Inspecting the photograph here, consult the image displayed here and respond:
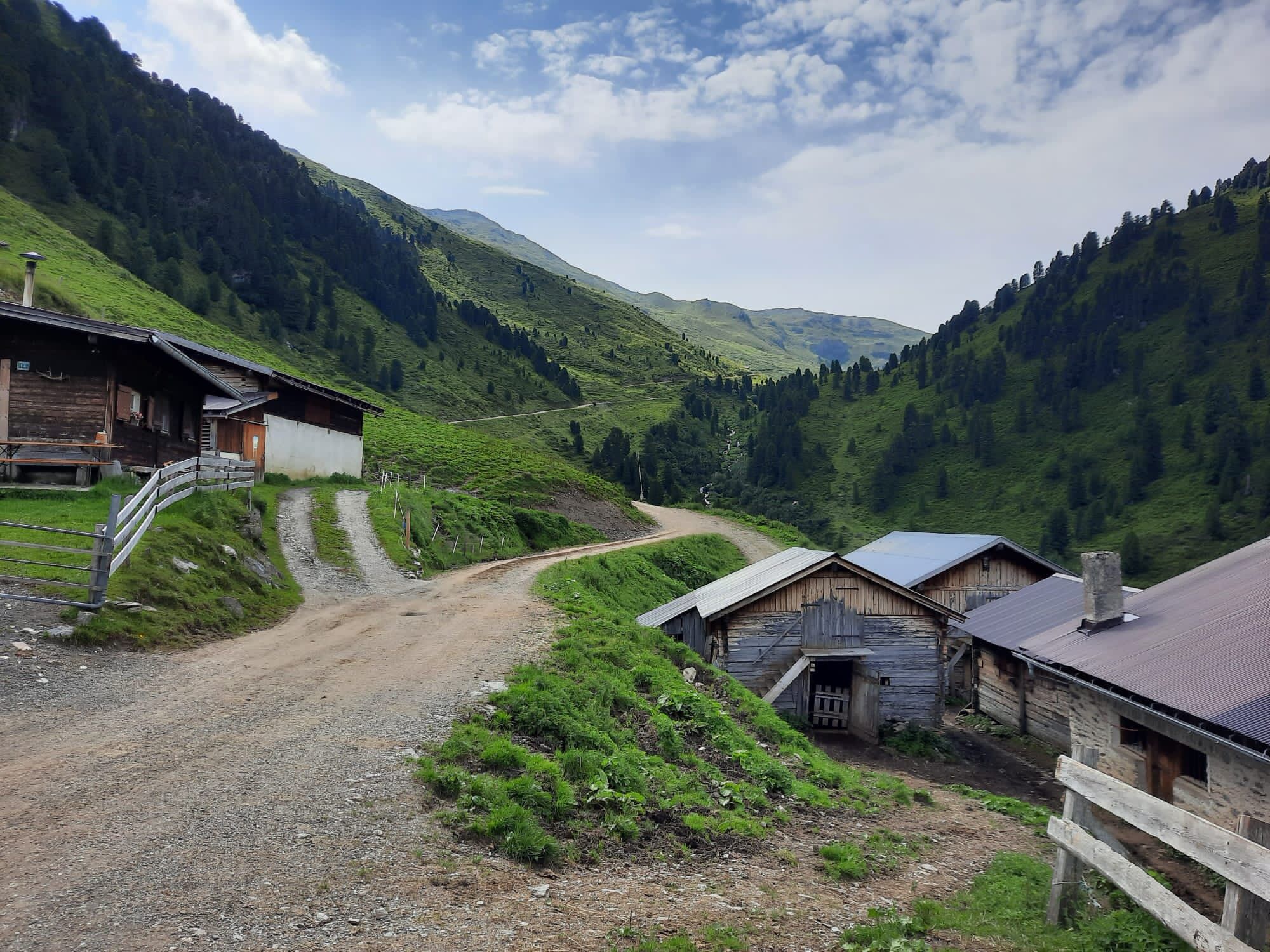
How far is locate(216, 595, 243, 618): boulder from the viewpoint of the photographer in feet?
56.3

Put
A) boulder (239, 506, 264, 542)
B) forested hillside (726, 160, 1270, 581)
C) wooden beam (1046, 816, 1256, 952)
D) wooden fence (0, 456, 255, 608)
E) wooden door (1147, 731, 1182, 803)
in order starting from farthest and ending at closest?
1. forested hillside (726, 160, 1270, 581)
2. boulder (239, 506, 264, 542)
3. wooden door (1147, 731, 1182, 803)
4. wooden fence (0, 456, 255, 608)
5. wooden beam (1046, 816, 1256, 952)

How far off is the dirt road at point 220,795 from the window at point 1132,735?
15.0 m

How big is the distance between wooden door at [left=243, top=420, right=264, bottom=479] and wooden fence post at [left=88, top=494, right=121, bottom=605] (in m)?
26.0

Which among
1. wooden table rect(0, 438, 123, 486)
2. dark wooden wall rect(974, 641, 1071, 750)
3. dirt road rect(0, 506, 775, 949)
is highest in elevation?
wooden table rect(0, 438, 123, 486)

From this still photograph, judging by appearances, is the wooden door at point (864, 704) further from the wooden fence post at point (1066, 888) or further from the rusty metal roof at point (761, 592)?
the wooden fence post at point (1066, 888)

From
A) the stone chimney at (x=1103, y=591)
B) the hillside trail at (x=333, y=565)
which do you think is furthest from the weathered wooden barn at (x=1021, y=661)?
the hillside trail at (x=333, y=565)

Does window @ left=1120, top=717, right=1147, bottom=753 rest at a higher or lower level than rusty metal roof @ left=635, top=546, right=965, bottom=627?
lower

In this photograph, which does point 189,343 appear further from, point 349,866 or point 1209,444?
point 1209,444

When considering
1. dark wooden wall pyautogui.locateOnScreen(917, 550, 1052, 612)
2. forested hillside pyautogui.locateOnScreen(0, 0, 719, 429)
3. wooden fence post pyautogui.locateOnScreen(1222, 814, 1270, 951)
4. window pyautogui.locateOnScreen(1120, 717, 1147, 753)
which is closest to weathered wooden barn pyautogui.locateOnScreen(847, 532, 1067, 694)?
dark wooden wall pyautogui.locateOnScreen(917, 550, 1052, 612)

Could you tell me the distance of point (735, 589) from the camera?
90.1 ft

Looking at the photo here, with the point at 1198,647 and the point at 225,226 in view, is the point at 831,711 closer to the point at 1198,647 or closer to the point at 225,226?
the point at 1198,647

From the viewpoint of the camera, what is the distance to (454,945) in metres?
6.19

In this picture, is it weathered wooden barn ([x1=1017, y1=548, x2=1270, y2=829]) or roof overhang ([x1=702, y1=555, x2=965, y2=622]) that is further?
roof overhang ([x1=702, y1=555, x2=965, y2=622])

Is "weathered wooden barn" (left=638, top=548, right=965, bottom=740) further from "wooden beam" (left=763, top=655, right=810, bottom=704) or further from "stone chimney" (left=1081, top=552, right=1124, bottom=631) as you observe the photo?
"stone chimney" (left=1081, top=552, right=1124, bottom=631)
